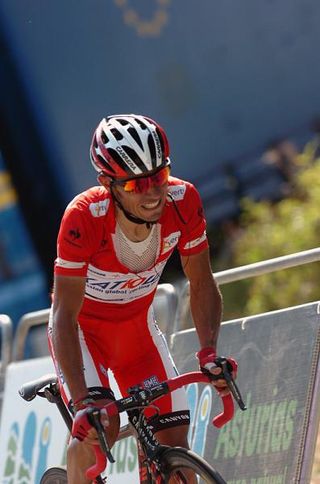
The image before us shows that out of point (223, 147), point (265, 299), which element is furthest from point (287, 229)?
point (223, 147)

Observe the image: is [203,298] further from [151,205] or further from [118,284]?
[151,205]

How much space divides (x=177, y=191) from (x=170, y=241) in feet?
0.80

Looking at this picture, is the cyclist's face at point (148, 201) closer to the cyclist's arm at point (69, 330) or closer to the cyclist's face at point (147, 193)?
the cyclist's face at point (147, 193)

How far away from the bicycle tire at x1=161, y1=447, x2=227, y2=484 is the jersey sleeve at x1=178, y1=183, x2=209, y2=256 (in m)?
1.00

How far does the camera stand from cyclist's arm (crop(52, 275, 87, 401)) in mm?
5535

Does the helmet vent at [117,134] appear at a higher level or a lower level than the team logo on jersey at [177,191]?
higher

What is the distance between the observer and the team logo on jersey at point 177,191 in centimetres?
590

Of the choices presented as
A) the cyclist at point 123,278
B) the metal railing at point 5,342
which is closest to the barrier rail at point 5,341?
the metal railing at point 5,342

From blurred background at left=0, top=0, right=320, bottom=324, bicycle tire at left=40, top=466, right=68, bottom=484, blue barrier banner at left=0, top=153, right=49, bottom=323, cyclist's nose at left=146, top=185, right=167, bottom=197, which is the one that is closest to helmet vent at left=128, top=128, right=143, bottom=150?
cyclist's nose at left=146, top=185, right=167, bottom=197

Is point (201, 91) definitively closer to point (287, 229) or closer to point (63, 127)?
point (63, 127)

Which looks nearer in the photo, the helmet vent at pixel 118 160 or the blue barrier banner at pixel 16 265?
the helmet vent at pixel 118 160

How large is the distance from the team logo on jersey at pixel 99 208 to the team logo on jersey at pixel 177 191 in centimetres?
35

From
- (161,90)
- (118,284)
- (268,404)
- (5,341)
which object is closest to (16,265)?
(161,90)

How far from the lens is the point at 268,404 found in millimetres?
6883
